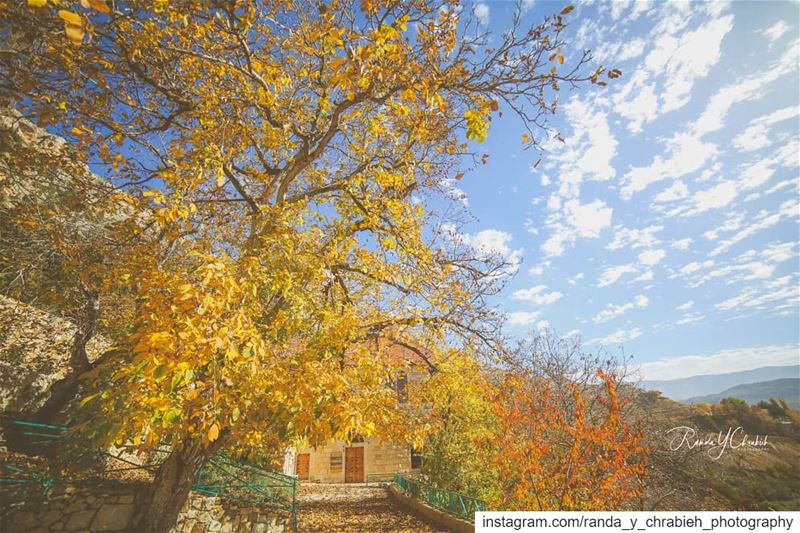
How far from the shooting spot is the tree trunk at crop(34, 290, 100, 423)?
285 inches

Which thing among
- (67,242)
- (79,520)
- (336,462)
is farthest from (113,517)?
(336,462)

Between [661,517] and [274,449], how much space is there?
280 inches

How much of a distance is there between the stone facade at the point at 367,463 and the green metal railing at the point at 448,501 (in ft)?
28.6

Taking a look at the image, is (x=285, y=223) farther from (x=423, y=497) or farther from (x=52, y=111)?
(x=423, y=497)

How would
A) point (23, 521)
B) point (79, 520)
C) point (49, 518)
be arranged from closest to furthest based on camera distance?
point (23, 521), point (49, 518), point (79, 520)

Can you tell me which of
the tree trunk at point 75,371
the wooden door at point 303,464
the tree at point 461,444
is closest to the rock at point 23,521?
the tree trunk at point 75,371

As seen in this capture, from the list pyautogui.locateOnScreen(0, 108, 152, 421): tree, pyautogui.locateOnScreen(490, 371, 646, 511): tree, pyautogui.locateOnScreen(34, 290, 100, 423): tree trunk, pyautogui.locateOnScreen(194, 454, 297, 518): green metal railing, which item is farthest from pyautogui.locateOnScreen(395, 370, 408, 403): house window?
pyautogui.locateOnScreen(34, 290, 100, 423): tree trunk

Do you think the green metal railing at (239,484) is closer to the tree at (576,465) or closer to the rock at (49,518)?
the rock at (49,518)

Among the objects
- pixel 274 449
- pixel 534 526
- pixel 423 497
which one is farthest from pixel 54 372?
pixel 423 497

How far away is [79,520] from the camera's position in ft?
19.6

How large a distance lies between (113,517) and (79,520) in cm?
53

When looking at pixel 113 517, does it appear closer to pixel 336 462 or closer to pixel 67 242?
pixel 67 242

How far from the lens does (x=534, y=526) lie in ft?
19.5

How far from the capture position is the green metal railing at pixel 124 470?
593 centimetres
